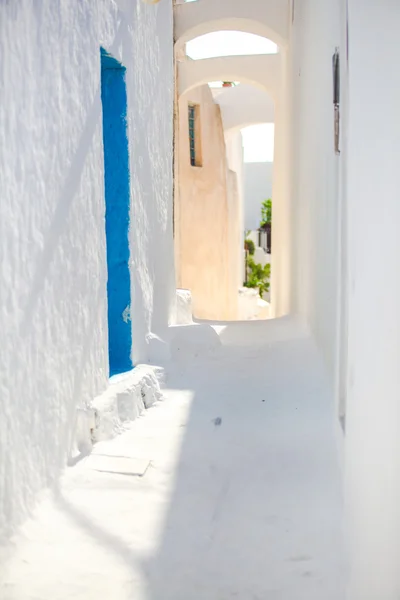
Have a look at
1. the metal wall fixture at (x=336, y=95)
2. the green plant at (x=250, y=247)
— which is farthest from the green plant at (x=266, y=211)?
the metal wall fixture at (x=336, y=95)

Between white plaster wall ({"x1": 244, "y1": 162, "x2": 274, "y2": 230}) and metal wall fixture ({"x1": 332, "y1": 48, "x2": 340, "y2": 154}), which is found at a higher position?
white plaster wall ({"x1": 244, "y1": 162, "x2": 274, "y2": 230})

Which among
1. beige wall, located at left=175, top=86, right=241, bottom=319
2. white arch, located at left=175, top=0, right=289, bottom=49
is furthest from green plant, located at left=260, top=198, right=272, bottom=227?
white arch, located at left=175, top=0, right=289, bottom=49

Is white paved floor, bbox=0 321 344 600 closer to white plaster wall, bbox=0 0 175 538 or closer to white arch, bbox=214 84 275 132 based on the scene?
white plaster wall, bbox=0 0 175 538

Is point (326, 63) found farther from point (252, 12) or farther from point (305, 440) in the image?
point (252, 12)

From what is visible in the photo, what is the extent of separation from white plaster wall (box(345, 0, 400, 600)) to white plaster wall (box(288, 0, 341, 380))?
1.92m

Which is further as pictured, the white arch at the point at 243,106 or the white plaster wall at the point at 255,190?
the white plaster wall at the point at 255,190

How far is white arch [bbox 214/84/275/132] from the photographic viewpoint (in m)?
12.7

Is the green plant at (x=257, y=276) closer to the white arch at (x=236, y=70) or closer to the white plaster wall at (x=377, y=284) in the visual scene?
the white arch at (x=236, y=70)

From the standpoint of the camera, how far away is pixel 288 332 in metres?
5.78

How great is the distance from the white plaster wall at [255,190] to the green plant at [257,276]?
23.4 feet

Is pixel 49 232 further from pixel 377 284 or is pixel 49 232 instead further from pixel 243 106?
pixel 243 106

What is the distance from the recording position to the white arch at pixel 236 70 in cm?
913

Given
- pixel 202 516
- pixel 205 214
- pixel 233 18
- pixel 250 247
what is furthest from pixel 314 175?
pixel 250 247

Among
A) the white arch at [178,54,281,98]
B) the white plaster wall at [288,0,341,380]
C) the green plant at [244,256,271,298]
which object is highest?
the white arch at [178,54,281,98]
